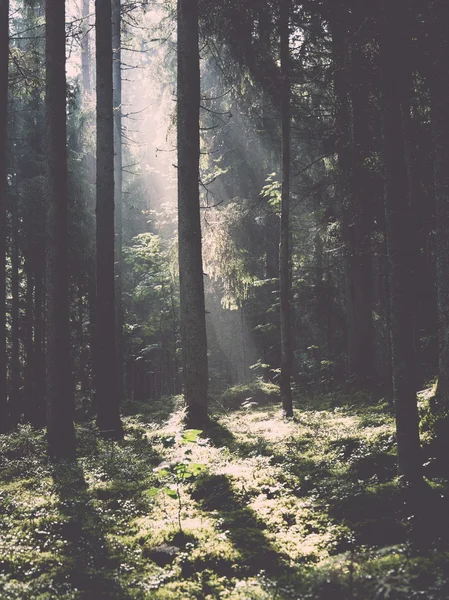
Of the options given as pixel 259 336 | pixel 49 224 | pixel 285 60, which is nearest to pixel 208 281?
pixel 259 336

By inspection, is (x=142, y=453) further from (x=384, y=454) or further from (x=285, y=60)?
(x=285, y=60)

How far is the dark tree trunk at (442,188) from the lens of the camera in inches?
251

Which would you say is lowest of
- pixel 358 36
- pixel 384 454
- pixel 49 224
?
pixel 384 454

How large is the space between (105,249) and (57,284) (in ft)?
8.76

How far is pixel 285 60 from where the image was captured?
11875mm

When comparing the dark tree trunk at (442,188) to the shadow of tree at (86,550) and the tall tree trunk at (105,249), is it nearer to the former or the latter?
the shadow of tree at (86,550)

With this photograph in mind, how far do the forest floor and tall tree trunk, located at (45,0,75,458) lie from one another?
0.67 meters

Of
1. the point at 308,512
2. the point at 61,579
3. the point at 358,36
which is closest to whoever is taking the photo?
the point at 61,579

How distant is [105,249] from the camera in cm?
1123

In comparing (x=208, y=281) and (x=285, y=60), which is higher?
(x=285, y=60)

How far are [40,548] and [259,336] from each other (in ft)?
65.1

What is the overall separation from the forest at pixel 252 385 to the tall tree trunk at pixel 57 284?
3 centimetres

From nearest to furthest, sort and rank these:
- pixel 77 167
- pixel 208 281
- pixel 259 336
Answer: pixel 77 167
pixel 208 281
pixel 259 336

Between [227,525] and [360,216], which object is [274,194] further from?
[227,525]
